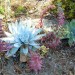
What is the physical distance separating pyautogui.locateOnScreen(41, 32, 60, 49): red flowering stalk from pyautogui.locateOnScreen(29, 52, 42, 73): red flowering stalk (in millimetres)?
508

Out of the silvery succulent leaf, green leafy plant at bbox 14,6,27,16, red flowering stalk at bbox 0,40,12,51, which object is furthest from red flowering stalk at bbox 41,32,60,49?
green leafy plant at bbox 14,6,27,16

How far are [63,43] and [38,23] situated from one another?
57 centimetres

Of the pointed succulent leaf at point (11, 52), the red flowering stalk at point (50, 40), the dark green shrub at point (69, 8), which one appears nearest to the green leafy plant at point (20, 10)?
the dark green shrub at point (69, 8)

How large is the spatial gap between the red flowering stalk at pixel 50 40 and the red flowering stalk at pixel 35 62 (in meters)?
0.51

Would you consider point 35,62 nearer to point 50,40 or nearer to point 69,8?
point 50,40

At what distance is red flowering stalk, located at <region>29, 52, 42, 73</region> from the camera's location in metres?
3.57

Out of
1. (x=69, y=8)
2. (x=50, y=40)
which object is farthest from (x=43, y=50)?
(x=69, y=8)

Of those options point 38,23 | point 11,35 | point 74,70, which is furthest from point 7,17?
point 74,70

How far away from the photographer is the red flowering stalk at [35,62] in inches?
140

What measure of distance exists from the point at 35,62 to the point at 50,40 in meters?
0.70

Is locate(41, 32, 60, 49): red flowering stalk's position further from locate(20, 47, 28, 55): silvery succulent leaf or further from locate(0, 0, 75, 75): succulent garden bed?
locate(20, 47, 28, 55): silvery succulent leaf

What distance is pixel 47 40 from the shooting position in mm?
4238

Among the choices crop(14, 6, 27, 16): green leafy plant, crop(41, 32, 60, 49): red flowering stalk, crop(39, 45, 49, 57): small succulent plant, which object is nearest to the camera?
crop(39, 45, 49, 57): small succulent plant

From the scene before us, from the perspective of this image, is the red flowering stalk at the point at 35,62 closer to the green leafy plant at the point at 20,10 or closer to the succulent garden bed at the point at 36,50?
the succulent garden bed at the point at 36,50
